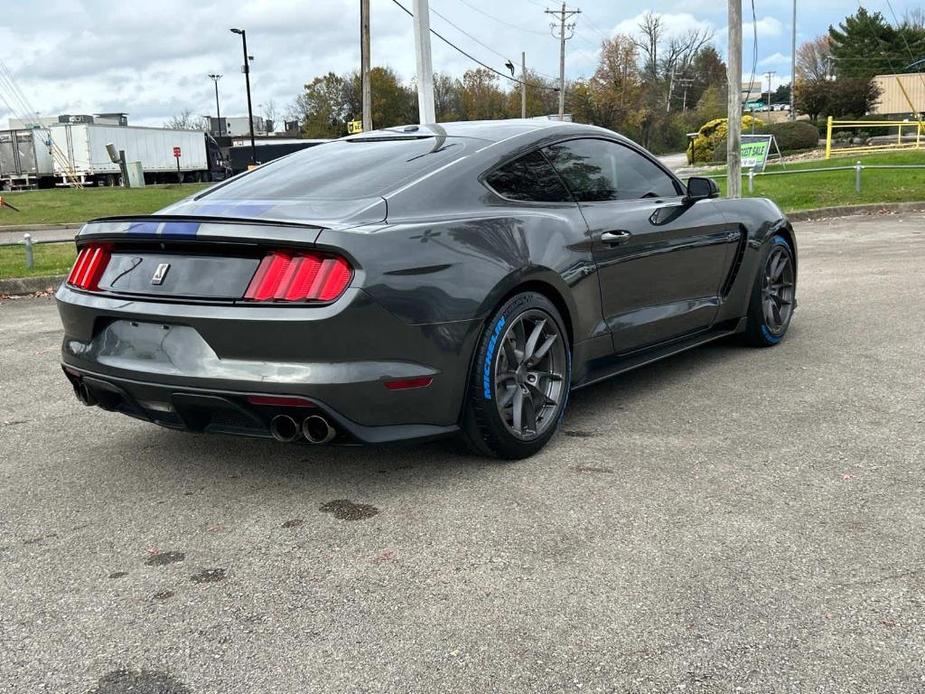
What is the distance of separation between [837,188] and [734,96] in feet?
9.80

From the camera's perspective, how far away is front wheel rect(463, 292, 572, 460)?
3.75 m

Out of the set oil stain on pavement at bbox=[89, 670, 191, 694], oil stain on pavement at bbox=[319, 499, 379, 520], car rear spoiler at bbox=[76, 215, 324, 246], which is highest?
car rear spoiler at bbox=[76, 215, 324, 246]

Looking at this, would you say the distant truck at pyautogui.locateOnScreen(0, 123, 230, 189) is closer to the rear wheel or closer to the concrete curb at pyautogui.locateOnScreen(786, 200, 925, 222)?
the concrete curb at pyautogui.locateOnScreen(786, 200, 925, 222)

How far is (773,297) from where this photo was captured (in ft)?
19.7

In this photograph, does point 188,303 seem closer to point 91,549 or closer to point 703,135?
point 91,549

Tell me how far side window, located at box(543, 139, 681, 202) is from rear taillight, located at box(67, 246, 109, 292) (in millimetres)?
2017

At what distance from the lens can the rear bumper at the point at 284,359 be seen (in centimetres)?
329

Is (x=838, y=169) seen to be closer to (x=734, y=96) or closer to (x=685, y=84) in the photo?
(x=734, y=96)

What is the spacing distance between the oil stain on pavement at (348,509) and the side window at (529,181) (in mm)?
1456

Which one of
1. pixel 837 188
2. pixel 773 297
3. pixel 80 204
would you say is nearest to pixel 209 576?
pixel 773 297

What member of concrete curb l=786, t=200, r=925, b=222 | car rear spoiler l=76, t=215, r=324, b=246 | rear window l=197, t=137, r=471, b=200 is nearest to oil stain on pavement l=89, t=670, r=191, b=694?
car rear spoiler l=76, t=215, r=324, b=246

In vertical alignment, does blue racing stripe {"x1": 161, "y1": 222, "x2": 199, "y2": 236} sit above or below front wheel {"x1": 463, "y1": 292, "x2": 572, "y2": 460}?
above

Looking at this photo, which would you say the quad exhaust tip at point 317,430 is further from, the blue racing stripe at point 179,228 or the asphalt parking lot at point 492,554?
the blue racing stripe at point 179,228

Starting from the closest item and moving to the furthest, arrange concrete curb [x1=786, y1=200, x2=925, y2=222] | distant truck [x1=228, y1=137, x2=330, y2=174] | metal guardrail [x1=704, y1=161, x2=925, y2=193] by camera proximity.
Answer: concrete curb [x1=786, y1=200, x2=925, y2=222], metal guardrail [x1=704, y1=161, x2=925, y2=193], distant truck [x1=228, y1=137, x2=330, y2=174]
